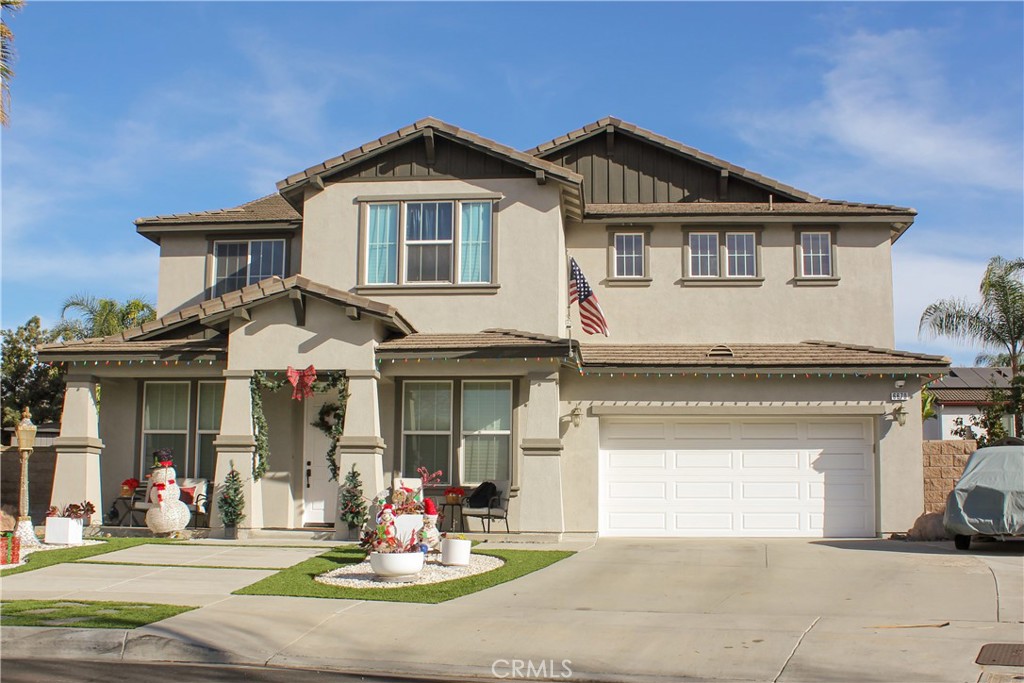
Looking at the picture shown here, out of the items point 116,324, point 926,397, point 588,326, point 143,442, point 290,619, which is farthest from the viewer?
point 116,324

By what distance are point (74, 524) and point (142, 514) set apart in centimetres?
243

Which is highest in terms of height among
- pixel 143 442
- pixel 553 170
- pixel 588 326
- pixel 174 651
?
pixel 553 170

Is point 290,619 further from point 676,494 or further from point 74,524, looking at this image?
point 676,494

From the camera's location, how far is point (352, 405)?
17.7 m

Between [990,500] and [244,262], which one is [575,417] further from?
[244,262]

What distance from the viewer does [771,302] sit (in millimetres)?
20984

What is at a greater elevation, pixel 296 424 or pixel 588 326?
pixel 588 326

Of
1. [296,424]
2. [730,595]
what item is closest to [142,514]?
[296,424]

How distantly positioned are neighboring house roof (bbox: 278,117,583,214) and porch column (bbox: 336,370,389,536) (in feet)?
13.7

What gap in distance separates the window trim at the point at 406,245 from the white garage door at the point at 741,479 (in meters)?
3.55

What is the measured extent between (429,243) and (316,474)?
4629mm

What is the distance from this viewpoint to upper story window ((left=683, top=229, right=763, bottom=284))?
21.1 meters

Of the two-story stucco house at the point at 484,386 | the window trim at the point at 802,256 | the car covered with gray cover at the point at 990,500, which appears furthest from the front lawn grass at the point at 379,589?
the window trim at the point at 802,256

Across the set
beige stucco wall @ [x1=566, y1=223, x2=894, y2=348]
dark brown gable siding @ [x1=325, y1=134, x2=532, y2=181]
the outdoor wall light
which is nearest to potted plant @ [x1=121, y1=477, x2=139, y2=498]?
dark brown gable siding @ [x1=325, y1=134, x2=532, y2=181]
